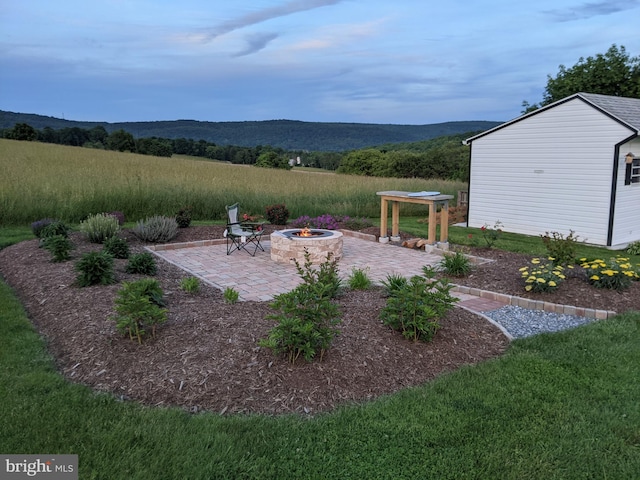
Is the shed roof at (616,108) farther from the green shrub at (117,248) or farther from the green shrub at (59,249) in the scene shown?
the green shrub at (59,249)

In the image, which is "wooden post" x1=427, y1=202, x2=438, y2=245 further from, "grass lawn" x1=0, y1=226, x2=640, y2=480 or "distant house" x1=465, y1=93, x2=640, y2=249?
"grass lawn" x1=0, y1=226, x2=640, y2=480

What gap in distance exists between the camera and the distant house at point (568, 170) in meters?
10.6

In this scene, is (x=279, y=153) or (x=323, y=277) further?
(x=279, y=153)

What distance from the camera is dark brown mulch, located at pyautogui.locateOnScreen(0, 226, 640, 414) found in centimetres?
335

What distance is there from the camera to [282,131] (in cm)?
6297

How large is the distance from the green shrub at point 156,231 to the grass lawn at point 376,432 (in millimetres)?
5704

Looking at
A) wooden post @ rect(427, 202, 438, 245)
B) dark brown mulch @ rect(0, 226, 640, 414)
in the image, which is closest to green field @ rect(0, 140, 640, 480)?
dark brown mulch @ rect(0, 226, 640, 414)

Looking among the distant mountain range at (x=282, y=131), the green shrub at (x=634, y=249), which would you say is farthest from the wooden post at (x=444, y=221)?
the distant mountain range at (x=282, y=131)

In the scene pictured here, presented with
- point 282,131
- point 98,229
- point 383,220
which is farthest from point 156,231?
point 282,131

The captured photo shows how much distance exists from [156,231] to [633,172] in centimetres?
1054

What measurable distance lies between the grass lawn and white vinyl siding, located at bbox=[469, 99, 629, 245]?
27.2 feet

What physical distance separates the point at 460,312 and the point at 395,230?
5165 mm

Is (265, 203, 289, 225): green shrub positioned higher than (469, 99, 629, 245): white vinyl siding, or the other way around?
(469, 99, 629, 245): white vinyl siding

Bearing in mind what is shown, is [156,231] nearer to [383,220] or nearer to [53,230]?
[53,230]
